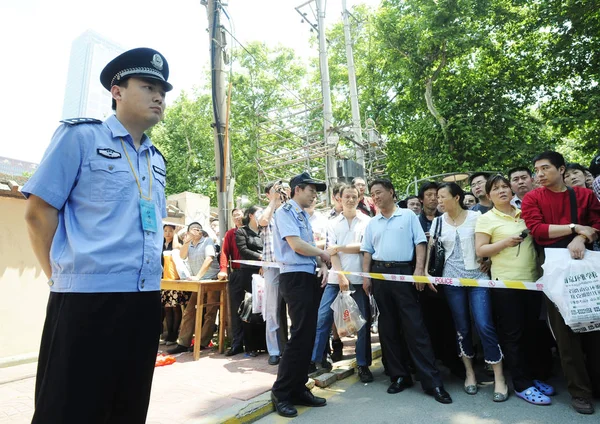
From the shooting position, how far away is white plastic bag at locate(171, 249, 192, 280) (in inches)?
237

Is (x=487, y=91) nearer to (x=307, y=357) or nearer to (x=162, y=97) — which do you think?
(x=307, y=357)

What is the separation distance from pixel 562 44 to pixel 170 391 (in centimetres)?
1434

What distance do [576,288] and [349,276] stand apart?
2.21 meters

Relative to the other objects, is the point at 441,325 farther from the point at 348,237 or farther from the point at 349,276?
the point at 348,237

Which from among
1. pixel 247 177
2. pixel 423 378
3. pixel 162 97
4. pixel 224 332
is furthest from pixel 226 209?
pixel 247 177

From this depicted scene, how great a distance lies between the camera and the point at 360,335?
4.46 meters

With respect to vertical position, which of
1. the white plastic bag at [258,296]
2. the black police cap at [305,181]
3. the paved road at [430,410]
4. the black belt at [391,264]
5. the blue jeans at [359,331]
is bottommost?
the paved road at [430,410]

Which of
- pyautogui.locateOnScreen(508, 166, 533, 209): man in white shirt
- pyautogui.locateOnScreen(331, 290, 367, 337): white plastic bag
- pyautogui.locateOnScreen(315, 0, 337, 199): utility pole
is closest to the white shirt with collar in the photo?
pyautogui.locateOnScreen(331, 290, 367, 337): white plastic bag

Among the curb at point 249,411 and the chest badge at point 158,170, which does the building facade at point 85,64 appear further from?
the chest badge at point 158,170

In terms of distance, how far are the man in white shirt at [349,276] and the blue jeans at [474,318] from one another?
3.22 feet

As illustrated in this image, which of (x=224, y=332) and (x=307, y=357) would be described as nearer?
(x=307, y=357)

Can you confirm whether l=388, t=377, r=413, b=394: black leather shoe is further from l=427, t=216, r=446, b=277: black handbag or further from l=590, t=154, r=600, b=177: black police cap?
l=590, t=154, r=600, b=177: black police cap

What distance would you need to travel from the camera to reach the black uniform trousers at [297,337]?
139 inches

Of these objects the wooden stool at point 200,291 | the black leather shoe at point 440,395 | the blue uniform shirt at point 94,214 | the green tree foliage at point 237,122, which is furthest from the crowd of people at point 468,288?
the green tree foliage at point 237,122
